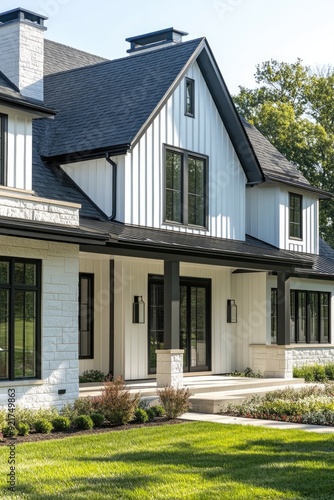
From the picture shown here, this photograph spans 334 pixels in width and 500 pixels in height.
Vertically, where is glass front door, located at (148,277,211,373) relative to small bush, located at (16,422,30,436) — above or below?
above

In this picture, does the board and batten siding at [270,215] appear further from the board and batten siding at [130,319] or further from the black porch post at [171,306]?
the black porch post at [171,306]

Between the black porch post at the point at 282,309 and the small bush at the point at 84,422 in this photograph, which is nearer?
the small bush at the point at 84,422

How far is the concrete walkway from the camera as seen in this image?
1398 cm

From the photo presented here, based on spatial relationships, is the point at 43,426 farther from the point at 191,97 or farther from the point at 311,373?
the point at 311,373

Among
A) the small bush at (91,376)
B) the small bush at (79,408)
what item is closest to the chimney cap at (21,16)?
the small bush at (91,376)

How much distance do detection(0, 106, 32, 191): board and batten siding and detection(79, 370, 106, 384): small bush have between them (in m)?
4.95

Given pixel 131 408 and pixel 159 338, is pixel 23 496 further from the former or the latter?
pixel 159 338

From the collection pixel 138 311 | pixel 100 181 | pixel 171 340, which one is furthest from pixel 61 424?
pixel 100 181

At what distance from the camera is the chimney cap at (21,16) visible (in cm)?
1936

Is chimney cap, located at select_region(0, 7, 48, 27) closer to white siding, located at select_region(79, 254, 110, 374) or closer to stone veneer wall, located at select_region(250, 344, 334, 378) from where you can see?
white siding, located at select_region(79, 254, 110, 374)

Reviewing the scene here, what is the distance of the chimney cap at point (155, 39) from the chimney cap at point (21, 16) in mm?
4995

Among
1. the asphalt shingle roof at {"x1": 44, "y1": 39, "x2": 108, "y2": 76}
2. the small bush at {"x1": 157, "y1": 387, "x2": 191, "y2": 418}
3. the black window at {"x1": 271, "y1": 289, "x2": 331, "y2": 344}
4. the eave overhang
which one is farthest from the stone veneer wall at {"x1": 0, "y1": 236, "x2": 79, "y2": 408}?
the black window at {"x1": 271, "y1": 289, "x2": 331, "y2": 344}

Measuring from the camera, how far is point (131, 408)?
1415 cm

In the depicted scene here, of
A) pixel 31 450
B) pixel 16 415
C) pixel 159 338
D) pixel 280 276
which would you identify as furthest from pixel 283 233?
pixel 31 450
